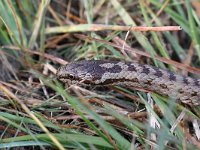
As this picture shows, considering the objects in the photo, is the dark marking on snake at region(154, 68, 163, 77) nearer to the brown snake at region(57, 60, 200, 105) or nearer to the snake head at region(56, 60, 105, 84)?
the brown snake at region(57, 60, 200, 105)

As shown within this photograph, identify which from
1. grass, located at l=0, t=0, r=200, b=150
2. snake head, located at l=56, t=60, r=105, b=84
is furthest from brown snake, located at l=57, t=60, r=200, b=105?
grass, located at l=0, t=0, r=200, b=150

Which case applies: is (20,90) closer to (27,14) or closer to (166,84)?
(27,14)

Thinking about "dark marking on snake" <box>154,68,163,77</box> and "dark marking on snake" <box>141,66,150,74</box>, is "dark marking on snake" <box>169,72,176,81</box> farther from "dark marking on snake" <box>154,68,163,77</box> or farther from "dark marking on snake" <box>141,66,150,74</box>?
"dark marking on snake" <box>141,66,150,74</box>

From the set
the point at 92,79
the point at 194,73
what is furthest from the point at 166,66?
the point at 92,79

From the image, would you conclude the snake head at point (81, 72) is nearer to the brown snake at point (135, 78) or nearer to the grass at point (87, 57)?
the brown snake at point (135, 78)

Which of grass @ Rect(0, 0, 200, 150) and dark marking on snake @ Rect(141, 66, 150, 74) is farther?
dark marking on snake @ Rect(141, 66, 150, 74)

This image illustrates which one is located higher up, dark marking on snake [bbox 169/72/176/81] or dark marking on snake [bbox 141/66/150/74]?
dark marking on snake [bbox 141/66/150/74]
